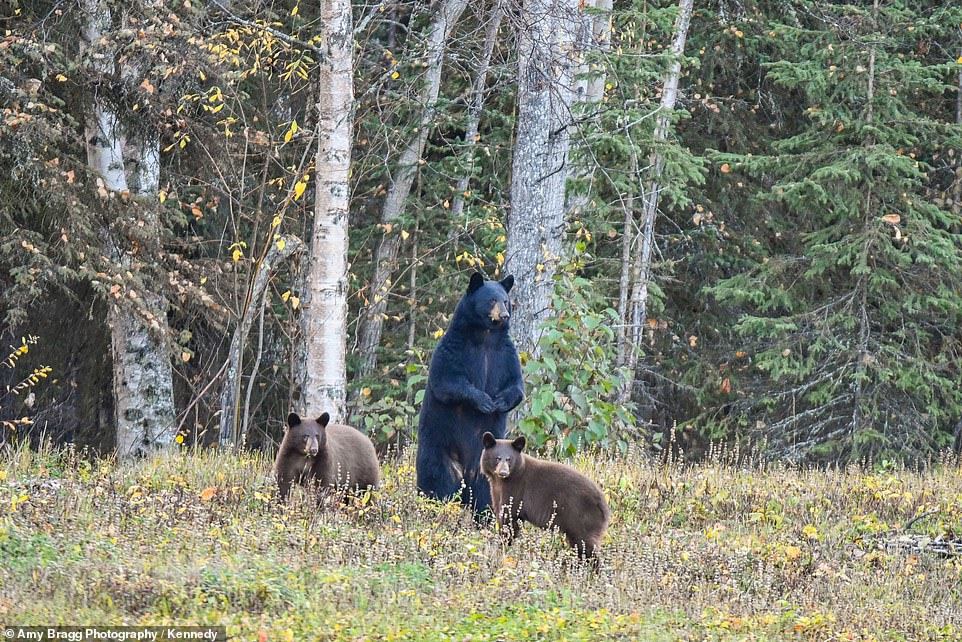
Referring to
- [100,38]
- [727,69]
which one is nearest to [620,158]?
[727,69]

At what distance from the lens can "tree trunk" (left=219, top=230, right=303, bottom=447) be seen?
13777 mm

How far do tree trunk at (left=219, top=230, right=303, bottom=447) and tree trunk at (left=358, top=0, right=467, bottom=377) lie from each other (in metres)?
2.45

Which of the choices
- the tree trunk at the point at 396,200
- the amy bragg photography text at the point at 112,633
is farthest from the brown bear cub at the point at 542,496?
the tree trunk at the point at 396,200

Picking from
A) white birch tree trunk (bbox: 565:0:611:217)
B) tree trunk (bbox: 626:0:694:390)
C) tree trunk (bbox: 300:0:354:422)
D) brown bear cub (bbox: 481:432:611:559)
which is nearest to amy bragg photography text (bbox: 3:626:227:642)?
brown bear cub (bbox: 481:432:611:559)

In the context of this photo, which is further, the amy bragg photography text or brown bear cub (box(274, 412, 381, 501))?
brown bear cub (box(274, 412, 381, 501))

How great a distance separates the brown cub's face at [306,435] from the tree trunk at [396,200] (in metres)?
8.15

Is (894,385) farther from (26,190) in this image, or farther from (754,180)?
(26,190)

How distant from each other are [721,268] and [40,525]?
1719cm

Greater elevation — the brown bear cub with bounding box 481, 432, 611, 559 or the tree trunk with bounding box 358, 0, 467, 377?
the tree trunk with bounding box 358, 0, 467, 377

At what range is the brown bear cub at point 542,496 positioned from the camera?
320 inches

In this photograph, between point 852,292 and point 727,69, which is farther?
point 727,69

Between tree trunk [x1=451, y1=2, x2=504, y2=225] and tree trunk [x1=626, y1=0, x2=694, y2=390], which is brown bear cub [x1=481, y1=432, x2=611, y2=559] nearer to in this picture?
tree trunk [x1=451, y1=2, x2=504, y2=225]

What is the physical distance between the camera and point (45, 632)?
563 centimetres

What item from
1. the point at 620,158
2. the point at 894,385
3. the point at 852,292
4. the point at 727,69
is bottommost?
the point at 894,385
